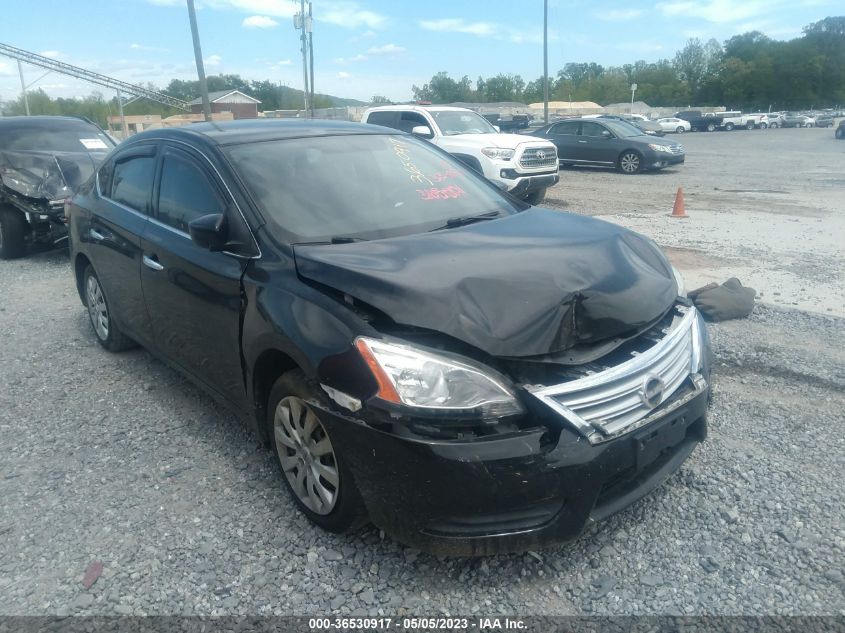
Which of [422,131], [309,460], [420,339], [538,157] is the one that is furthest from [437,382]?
[538,157]

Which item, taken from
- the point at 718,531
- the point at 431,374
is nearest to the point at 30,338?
the point at 431,374

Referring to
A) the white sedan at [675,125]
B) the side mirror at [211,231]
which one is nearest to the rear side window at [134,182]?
the side mirror at [211,231]

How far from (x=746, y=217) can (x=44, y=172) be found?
34.8ft

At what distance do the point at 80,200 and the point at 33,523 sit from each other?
3006 mm

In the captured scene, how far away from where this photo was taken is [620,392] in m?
2.51

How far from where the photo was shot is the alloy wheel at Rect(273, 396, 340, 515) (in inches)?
110

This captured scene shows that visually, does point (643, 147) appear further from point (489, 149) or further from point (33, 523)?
point (33, 523)

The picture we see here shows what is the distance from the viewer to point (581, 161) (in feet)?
64.5

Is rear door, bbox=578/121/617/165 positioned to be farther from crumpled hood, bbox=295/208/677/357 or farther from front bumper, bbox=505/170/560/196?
crumpled hood, bbox=295/208/677/357

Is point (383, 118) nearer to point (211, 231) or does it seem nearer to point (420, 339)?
point (211, 231)

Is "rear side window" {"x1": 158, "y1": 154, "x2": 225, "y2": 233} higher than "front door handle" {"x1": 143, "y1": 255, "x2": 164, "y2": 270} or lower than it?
higher

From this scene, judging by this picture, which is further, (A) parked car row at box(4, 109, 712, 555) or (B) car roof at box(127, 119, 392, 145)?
(B) car roof at box(127, 119, 392, 145)

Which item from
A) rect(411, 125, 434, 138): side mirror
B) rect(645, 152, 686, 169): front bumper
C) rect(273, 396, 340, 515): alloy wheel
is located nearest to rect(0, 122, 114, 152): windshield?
rect(411, 125, 434, 138): side mirror

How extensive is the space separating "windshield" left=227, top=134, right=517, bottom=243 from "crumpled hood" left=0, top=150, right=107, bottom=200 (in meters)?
6.14
